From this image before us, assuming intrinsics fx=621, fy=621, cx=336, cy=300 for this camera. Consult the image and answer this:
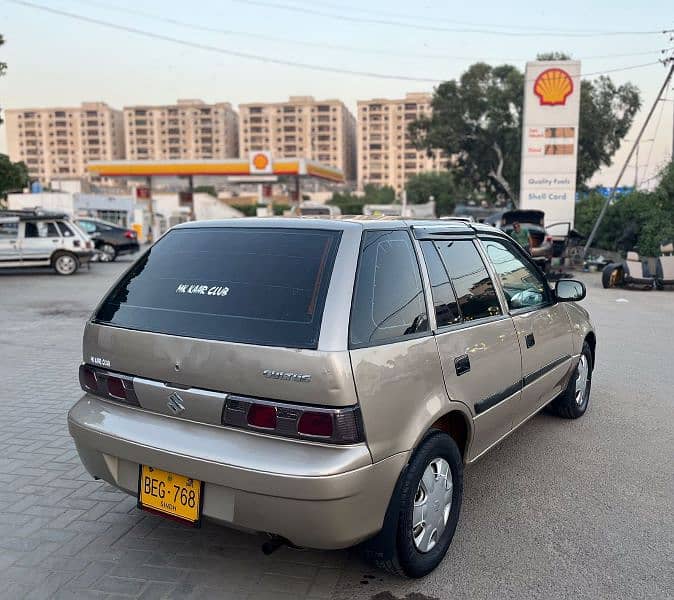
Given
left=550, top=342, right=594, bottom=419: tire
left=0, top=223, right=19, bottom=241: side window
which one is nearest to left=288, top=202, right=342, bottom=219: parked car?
left=550, top=342, right=594, bottom=419: tire

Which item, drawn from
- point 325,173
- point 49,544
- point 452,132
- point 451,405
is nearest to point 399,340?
point 451,405

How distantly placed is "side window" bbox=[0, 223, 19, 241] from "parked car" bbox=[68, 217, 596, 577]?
16481 millimetres

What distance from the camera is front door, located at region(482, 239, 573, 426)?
161 inches

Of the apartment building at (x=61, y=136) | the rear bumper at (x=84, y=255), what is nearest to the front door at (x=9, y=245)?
the rear bumper at (x=84, y=255)

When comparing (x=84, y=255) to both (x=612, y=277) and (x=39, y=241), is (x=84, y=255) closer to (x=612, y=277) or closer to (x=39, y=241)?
(x=39, y=241)

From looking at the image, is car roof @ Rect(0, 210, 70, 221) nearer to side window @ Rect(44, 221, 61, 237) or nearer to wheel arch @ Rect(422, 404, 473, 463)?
side window @ Rect(44, 221, 61, 237)

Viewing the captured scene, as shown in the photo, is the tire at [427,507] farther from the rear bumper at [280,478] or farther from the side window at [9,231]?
the side window at [9,231]

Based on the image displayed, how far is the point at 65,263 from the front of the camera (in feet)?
60.7

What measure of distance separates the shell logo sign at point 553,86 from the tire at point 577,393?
69.6ft

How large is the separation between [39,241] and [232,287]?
17296mm

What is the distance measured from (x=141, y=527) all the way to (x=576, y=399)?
145 inches

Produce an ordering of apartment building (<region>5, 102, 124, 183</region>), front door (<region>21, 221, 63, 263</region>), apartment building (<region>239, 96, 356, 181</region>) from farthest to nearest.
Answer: apartment building (<region>5, 102, 124, 183</region>)
apartment building (<region>239, 96, 356, 181</region>)
front door (<region>21, 221, 63, 263</region>)

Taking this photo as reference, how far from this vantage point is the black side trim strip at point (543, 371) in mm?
4094

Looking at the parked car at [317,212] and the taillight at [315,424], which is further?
→ the parked car at [317,212]
